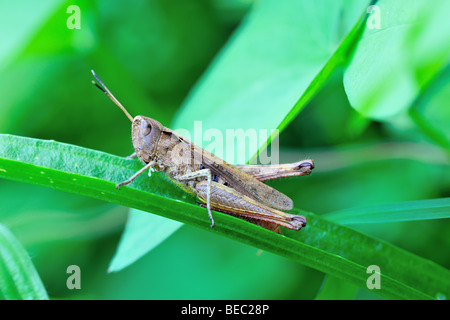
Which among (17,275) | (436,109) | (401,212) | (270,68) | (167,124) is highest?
(167,124)

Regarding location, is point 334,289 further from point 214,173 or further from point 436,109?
point 436,109

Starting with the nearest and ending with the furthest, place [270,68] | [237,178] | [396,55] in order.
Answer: [396,55]
[237,178]
[270,68]

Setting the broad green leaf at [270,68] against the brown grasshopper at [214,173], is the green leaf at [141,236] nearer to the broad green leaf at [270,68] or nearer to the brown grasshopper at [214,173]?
the brown grasshopper at [214,173]

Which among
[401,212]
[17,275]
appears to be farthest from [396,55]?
[17,275]

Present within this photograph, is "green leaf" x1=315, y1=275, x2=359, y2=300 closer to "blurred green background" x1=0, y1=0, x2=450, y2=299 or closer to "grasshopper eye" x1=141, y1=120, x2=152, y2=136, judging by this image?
"blurred green background" x1=0, y1=0, x2=450, y2=299

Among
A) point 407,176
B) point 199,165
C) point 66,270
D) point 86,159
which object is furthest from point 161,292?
point 407,176

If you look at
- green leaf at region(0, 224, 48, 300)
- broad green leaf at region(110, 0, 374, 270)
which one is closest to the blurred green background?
broad green leaf at region(110, 0, 374, 270)

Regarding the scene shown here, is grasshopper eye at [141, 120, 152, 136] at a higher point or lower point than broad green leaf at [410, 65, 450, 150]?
lower

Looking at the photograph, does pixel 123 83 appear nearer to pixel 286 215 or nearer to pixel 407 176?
pixel 286 215
